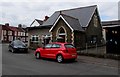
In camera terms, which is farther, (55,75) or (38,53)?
(38,53)

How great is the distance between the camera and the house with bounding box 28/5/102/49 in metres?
26.7

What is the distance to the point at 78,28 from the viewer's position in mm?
27812

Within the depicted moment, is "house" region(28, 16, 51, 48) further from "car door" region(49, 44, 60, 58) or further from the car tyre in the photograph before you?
the car tyre

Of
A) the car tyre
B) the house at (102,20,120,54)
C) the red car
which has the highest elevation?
the house at (102,20,120,54)

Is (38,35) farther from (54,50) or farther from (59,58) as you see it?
(59,58)

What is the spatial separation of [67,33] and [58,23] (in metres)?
2.08

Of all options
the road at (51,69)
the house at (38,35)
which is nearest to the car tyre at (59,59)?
the road at (51,69)

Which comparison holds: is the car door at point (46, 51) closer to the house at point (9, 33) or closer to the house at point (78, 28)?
the house at point (78, 28)

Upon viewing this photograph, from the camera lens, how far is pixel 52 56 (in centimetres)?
1645

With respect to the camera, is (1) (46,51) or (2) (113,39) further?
(2) (113,39)

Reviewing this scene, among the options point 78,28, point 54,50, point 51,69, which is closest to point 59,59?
point 54,50

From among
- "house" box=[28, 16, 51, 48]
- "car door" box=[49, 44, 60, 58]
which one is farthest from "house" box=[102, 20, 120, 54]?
"house" box=[28, 16, 51, 48]

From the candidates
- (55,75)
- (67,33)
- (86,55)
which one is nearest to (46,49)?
(86,55)

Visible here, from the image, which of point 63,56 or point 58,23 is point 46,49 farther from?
point 58,23
